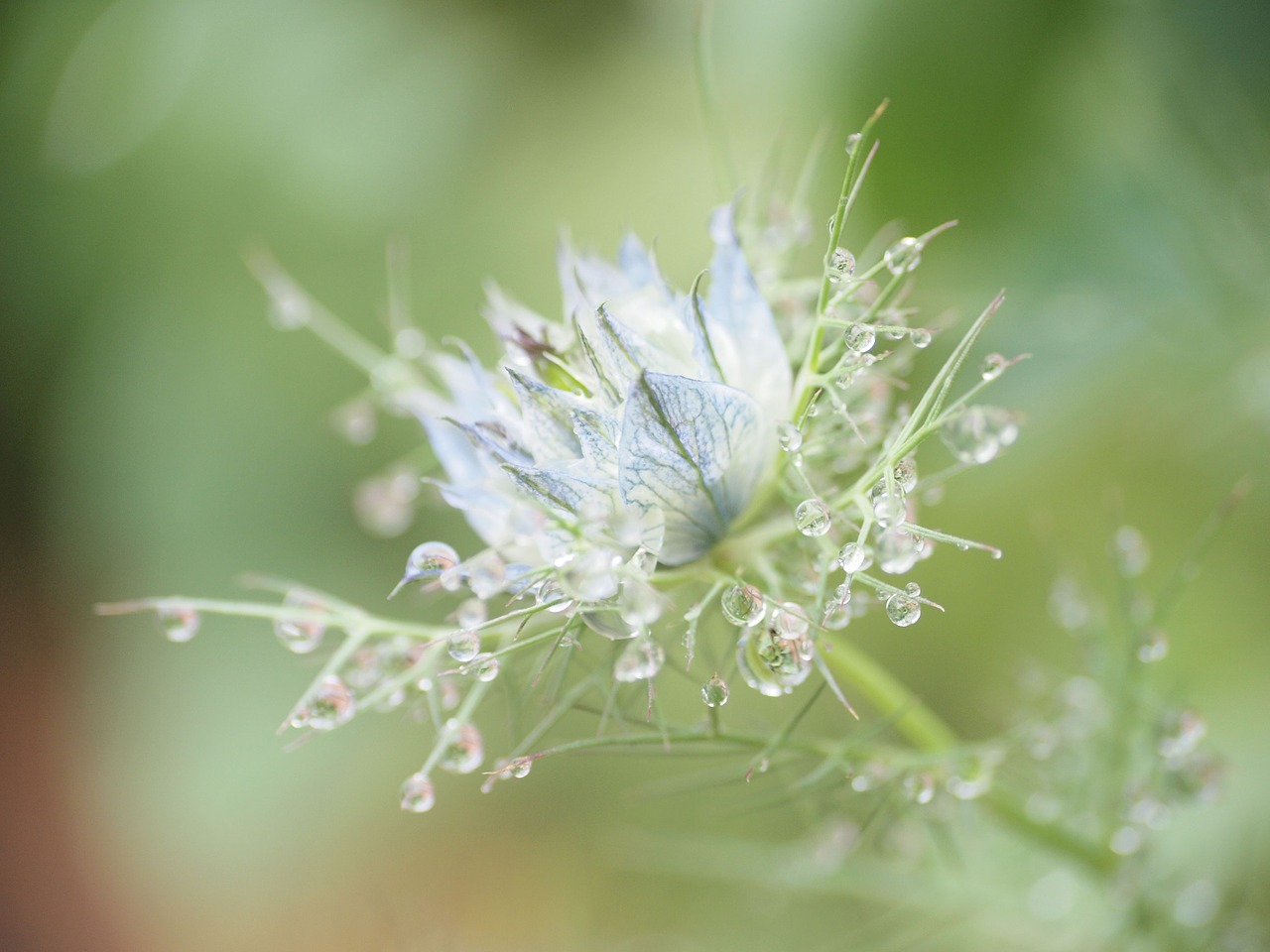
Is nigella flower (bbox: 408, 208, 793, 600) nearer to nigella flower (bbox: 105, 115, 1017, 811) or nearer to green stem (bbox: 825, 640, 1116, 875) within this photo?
nigella flower (bbox: 105, 115, 1017, 811)

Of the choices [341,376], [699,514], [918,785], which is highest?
[341,376]

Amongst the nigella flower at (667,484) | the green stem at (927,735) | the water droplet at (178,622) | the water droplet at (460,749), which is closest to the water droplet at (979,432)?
the nigella flower at (667,484)

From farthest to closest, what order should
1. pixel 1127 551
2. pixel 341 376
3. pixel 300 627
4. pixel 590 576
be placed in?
pixel 341 376 → pixel 1127 551 → pixel 300 627 → pixel 590 576

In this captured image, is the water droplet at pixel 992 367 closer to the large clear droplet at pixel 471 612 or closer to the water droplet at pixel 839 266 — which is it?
the water droplet at pixel 839 266

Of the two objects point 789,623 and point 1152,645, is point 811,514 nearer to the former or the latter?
point 789,623

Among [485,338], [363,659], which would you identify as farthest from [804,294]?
[485,338]

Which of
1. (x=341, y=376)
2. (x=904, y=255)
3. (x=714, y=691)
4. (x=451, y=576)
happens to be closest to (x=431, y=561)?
(x=451, y=576)

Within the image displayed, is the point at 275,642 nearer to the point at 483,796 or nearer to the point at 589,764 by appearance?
the point at 483,796

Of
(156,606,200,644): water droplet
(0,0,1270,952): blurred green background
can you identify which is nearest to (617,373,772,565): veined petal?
(156,606,200,644): water droplet
